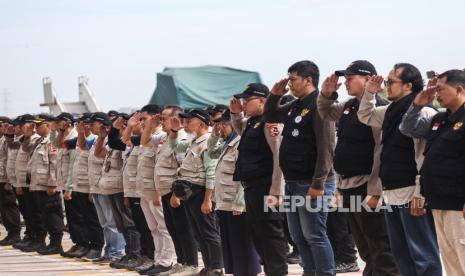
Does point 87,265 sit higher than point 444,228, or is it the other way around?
point 444,228

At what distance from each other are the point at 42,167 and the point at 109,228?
263 centimetres

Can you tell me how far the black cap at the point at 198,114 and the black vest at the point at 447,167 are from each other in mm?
4562

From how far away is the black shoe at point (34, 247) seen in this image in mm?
16828

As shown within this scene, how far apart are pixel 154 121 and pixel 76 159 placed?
2.82 m

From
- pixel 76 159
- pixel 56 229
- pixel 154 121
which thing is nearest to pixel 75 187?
pixel 76 159

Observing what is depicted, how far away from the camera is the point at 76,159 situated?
589 inches

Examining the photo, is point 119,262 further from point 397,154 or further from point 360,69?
point 397,154

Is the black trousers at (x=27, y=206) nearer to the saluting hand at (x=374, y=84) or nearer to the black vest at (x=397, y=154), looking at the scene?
the saluting hand at (x=374, y=84)

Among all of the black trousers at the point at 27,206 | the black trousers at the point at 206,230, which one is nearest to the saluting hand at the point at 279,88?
the black trousers at the point at 206,230

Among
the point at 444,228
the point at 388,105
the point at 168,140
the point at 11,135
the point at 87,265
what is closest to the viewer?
the point at 444,228

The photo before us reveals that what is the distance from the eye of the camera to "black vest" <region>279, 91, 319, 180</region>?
8984mm

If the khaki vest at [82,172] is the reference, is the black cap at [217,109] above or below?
above

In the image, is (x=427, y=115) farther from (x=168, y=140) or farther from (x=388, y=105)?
(x=168, y=140)

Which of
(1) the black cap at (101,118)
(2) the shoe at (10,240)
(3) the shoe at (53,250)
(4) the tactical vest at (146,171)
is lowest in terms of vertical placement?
(2) the shoe at (10,240)
